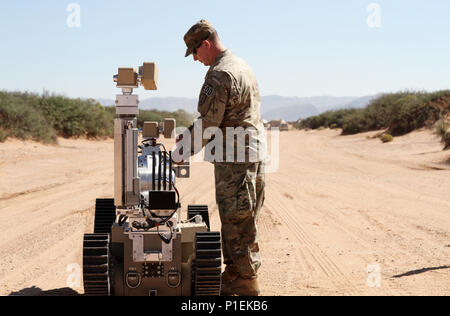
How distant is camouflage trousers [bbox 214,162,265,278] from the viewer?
14.8 ft

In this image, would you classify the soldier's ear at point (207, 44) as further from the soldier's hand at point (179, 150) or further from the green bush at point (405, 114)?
the green bush at point (405, 114)

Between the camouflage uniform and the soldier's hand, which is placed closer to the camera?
the soldier's hand

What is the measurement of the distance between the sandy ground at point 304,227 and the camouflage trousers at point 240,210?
558mm

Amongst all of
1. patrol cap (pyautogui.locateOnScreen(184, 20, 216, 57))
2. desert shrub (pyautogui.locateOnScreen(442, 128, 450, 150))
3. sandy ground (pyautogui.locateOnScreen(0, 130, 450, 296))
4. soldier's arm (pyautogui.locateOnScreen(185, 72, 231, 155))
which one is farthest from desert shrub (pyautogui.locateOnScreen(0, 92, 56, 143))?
soldier's arm (pyautogui.locateOnScreen(185, 72, 231, 155))

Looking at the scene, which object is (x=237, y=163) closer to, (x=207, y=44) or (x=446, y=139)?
(x=207, y=44)

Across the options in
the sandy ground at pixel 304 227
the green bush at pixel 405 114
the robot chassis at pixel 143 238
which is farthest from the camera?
the green bush at pixel 405 114

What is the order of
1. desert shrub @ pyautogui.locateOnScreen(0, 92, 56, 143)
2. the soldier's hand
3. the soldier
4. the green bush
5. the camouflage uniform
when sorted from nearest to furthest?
the soldier's hand
the camouflage uniform
the soldier
desert shrub @ pyautogui.locateOnScreen(0, 92, 56, 143)
the green bush

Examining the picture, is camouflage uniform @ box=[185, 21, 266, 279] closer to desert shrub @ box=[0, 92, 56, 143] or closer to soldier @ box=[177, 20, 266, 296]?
soldier @ box=[177, 20, 266, 296]

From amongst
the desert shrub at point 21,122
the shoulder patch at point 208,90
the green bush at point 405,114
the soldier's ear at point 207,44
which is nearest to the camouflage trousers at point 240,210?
the shoulder patch at point 208,90

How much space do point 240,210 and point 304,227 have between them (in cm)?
392

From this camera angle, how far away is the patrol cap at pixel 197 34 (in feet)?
14.8

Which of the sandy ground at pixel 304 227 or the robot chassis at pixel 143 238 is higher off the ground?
the robot chassis at pixel 143 238

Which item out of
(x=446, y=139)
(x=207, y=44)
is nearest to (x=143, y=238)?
(x=207, y=44)

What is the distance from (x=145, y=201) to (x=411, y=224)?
557 centimetres
